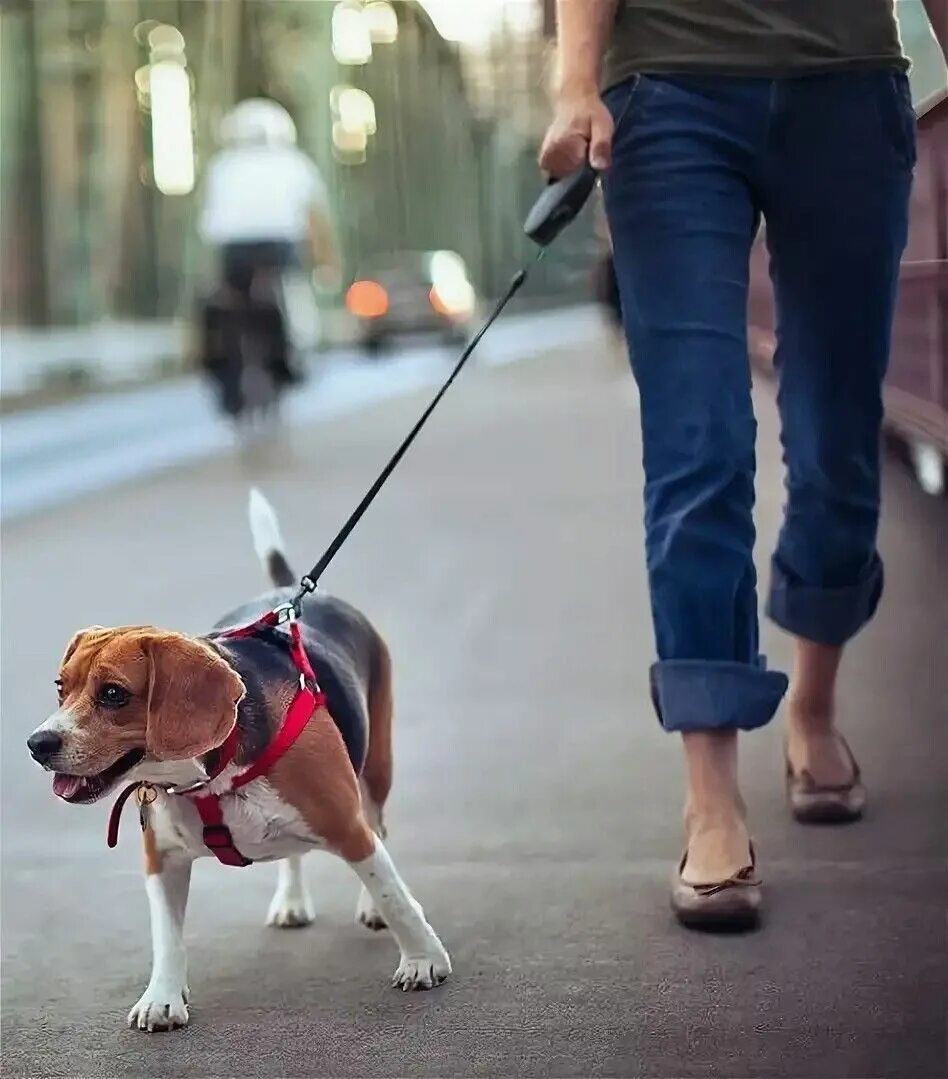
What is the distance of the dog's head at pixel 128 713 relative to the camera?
168 cm

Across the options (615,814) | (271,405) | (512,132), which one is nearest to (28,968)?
(615,814)

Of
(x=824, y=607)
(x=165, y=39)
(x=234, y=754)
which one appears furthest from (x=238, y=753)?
(x=165, y=39)

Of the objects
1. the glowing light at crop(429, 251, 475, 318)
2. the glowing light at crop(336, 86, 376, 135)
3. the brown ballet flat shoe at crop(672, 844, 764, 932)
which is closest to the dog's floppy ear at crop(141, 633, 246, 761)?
the brown ballet flat shoe at crop(672, 844, 764, 932)

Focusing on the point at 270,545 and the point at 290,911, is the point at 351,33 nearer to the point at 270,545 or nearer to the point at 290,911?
the point at 270,545

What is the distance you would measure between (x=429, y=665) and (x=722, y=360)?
1534mm

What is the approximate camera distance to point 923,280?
3.22 m

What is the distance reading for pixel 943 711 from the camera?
3205 millimetres

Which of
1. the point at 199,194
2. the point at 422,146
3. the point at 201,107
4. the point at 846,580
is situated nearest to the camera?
the point at 846,580

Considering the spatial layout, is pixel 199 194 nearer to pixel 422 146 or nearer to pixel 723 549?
pixel 723 549

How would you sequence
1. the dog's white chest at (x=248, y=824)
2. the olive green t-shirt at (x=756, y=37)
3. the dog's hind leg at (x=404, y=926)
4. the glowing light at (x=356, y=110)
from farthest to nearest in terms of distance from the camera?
the glowing light at (x=356, y=110) → the olive green t-shirt at (x=756, y=37) → the dog's hind leg at (x=404, y=926) → the dog's white chest at (x=248, y=824)

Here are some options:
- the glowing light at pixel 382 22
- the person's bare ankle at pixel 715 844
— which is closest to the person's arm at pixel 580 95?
the person's bare ankle at pixel 715 844

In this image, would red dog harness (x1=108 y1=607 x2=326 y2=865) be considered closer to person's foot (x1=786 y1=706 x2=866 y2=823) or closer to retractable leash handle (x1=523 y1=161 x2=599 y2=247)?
retractable leash handle (x1=523 y1=161 x2=599 y2=247)

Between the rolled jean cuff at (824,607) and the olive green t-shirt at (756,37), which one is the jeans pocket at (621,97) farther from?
the rolled jean cuff at (824,607)

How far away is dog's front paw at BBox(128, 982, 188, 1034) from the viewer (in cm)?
195
